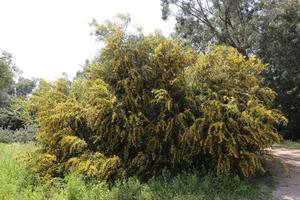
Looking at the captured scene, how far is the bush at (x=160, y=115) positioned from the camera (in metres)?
8.35

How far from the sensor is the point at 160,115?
28.4 ft

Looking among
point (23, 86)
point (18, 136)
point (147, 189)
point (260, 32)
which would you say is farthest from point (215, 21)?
point (23, 86)

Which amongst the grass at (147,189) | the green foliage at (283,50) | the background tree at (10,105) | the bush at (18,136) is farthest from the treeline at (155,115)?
the green foliage at (283,50)

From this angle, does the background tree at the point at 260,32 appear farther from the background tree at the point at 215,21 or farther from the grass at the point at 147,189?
the grass at the point at 147,189

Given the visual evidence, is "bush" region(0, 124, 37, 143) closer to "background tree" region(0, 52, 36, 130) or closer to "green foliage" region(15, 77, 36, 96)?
"background tree" region(0, 52, 36, 130)

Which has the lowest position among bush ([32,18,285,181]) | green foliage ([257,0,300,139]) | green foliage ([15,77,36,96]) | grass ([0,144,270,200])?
grass ([0,144,270,200])

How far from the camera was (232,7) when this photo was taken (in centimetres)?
2031

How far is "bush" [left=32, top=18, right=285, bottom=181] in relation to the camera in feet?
27.4

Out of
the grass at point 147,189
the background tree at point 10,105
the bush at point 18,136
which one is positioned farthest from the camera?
the bush at point 18,136

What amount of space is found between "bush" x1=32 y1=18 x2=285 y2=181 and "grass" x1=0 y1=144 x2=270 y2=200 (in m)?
0.34

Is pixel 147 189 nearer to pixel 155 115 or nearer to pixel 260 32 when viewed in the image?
pixel 155 115

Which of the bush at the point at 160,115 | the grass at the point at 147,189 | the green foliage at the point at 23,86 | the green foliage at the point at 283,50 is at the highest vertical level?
the green foliage at the point at 23,86

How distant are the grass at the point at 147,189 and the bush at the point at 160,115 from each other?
34 cm

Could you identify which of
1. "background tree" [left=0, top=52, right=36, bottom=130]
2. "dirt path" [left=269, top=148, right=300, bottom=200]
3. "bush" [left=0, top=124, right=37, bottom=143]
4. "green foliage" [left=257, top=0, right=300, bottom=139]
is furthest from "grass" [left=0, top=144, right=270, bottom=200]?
"green foliage" [left=257, top=0, right=300, bottom=139]
